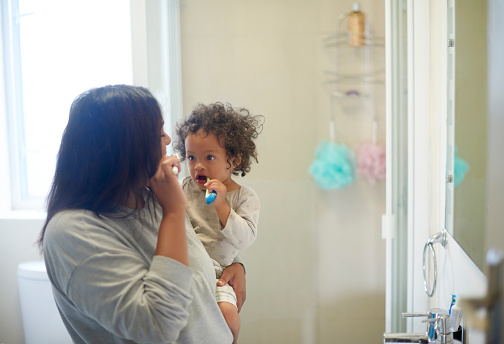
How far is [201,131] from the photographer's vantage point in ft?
4.63

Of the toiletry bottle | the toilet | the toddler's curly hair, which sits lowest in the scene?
the toilet

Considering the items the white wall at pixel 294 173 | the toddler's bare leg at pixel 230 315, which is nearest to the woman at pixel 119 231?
the toddler's bare leg at pixel 230 315

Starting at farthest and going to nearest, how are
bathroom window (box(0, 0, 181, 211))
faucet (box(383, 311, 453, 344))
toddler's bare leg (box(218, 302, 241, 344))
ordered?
1. bathroom window (box(0, 0, 181, 211))
2. toddler's bare leg (box(218, 302, 241, 344))
3. faucet (box(383, 311, 453, 344))

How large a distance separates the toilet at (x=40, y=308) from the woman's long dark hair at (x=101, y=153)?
4.67 ft

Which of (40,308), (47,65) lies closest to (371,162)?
(40,308)

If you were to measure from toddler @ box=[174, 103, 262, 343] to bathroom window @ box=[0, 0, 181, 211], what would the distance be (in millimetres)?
1263

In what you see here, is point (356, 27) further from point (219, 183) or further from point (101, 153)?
point (101, 153)

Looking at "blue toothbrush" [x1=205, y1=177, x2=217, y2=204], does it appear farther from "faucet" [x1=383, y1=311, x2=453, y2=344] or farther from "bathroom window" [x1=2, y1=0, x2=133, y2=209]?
"bathroom window" [x1=2, y1=0, x2=133, y2=209]

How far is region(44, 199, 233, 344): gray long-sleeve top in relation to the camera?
854 millimetres

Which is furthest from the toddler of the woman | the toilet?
the toilet

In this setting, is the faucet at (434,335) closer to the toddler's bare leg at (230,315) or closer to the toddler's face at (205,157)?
the toddler's bare leg at (230,315)

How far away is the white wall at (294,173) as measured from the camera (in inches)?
83.4

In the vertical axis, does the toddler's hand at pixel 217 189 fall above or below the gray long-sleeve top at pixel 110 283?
above

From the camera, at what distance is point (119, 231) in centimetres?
94
